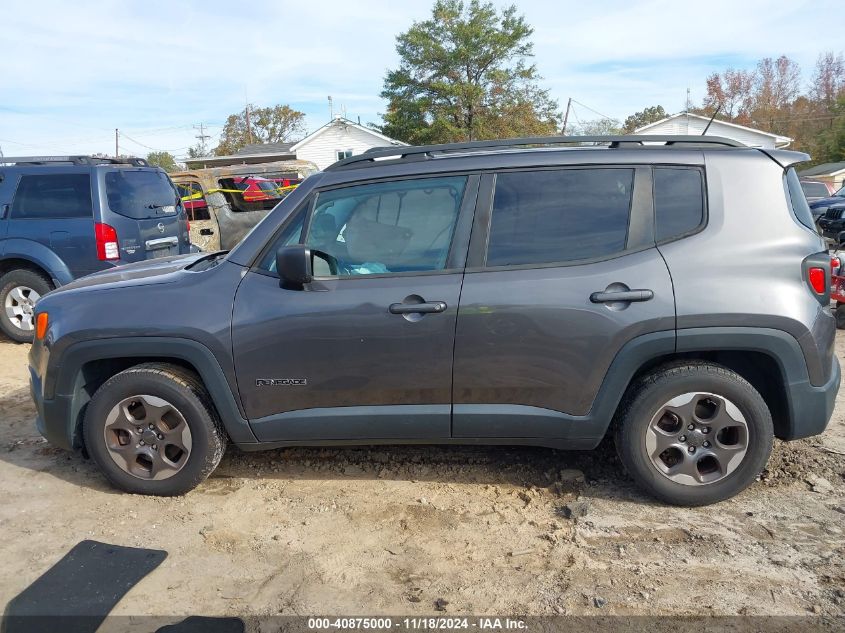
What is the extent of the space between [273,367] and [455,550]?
1.30 meters

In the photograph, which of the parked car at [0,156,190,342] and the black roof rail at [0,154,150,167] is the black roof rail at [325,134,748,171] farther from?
the black roof rail at [0,154,150,167]

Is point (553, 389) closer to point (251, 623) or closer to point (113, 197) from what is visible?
point (251, 623)

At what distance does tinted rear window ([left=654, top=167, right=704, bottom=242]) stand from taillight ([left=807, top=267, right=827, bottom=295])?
571 mm

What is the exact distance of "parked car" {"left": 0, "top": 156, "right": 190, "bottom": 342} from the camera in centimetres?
753

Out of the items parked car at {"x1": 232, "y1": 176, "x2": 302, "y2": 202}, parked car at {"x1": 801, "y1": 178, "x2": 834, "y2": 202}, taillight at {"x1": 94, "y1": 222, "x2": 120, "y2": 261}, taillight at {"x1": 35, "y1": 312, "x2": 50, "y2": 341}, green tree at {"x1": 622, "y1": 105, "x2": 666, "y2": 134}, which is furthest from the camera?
green tree at {"x1": 622, "y1": 105, "x2": 666, "y2": 134}

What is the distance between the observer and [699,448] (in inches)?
136

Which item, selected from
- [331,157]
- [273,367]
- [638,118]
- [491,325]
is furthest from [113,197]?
[638,118]

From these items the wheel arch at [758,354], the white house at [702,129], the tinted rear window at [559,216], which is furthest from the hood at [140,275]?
the white house at [702,129]

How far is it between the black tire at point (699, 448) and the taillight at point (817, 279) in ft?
1.83

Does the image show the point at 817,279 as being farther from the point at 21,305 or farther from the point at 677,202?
the point at 21,305

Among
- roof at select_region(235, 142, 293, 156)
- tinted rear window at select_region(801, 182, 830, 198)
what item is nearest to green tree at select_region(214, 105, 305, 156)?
roof at select_region(235, 142, 293, 156)

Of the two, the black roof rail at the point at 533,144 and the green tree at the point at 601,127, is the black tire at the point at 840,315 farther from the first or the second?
the green tree at the point at 601,127

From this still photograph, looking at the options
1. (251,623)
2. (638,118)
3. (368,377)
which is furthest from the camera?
(638,118)

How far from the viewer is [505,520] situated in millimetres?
3512
